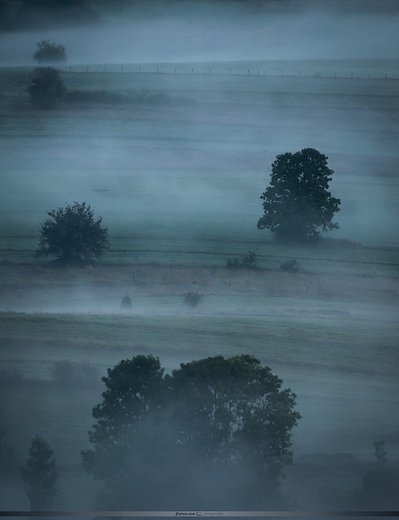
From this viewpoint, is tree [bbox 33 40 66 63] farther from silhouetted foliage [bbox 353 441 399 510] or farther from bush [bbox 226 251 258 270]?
silhouetted foliage [bbox 353 441 399 510]

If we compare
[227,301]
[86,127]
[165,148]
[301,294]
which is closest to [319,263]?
[301,294]

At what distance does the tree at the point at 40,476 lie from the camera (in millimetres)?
5199

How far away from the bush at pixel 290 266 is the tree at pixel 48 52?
2.26 m

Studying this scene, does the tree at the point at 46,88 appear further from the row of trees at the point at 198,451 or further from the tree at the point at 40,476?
the tree at the point at 40,476

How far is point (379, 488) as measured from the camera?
Answer: 5.25 metres

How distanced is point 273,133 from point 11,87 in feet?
6.56

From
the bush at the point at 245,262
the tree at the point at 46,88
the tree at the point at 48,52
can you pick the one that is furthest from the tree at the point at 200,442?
the tree at the point at 48,52

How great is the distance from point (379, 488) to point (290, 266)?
1.66 meters

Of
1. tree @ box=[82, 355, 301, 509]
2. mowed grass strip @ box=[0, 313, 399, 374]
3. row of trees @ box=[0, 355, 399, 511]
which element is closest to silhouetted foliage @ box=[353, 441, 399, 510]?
row of trees @ box=[0, 355, 399, 511]

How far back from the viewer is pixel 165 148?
235 inches

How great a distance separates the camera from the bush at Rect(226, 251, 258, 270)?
18.9 ft

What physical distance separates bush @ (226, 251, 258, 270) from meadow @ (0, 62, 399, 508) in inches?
1.5

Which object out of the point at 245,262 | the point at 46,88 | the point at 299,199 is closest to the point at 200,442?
the point at 245,262

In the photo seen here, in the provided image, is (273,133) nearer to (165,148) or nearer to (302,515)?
(165,148)
